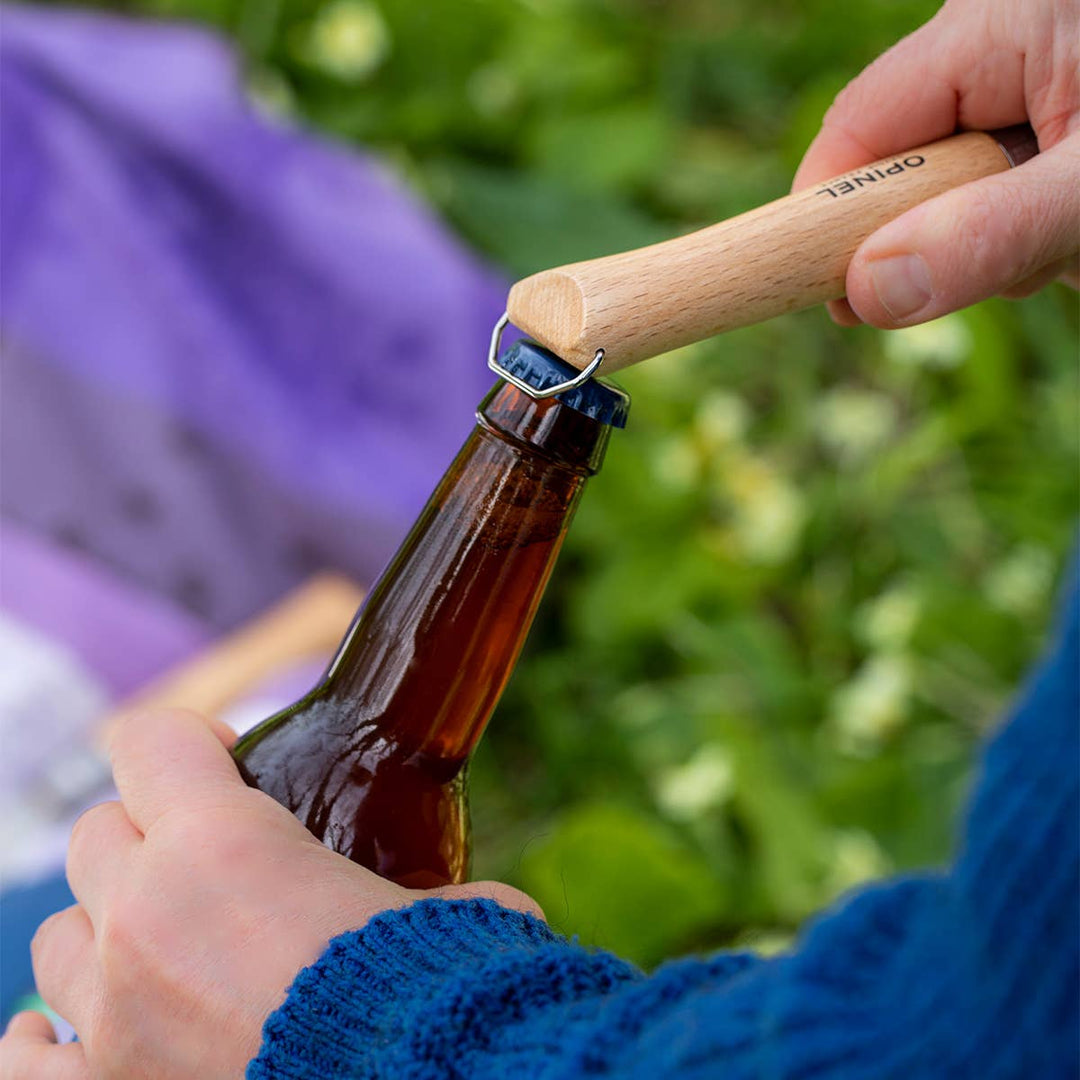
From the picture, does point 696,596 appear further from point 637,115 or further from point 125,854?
point 125,854

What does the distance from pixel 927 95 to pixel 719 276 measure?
22 centimetres

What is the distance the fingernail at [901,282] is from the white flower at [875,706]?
76 centimetres

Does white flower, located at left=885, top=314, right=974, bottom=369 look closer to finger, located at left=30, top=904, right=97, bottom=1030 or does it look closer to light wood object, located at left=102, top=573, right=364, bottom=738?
light wood object, located at left=102, top=573, right=364, bottom=738

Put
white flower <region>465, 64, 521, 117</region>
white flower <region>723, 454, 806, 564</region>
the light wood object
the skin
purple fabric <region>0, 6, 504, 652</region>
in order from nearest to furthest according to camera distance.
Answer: the skin, the light wood object, purple fabric <region>0, 6, 504, 652</region>, white flower <region>723, 454, 806, 564</region>, white flower <region>465, 64, 521, 117</region>

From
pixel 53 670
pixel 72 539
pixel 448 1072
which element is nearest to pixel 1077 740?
pixel 448 1072

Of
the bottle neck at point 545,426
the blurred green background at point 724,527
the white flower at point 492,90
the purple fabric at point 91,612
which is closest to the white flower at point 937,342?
the blurred green background at point 724,527

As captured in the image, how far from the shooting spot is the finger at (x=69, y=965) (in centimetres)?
44

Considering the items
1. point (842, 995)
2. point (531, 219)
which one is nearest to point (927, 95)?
point (842, 995)

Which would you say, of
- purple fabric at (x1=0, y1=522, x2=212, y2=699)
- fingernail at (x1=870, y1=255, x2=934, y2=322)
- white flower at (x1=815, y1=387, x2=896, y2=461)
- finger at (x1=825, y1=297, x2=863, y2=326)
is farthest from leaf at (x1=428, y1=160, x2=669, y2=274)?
fingernail at (x1=870, y1=255, x2=934, y2=322)

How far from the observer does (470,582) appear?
491 mm

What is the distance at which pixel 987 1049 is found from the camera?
295 millimetres

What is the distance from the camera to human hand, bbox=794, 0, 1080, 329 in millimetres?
486

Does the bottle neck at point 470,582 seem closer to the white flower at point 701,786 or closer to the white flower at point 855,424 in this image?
Answer: the white flower at point 701,786

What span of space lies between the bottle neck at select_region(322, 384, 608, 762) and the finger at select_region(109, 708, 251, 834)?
2.5 inches
